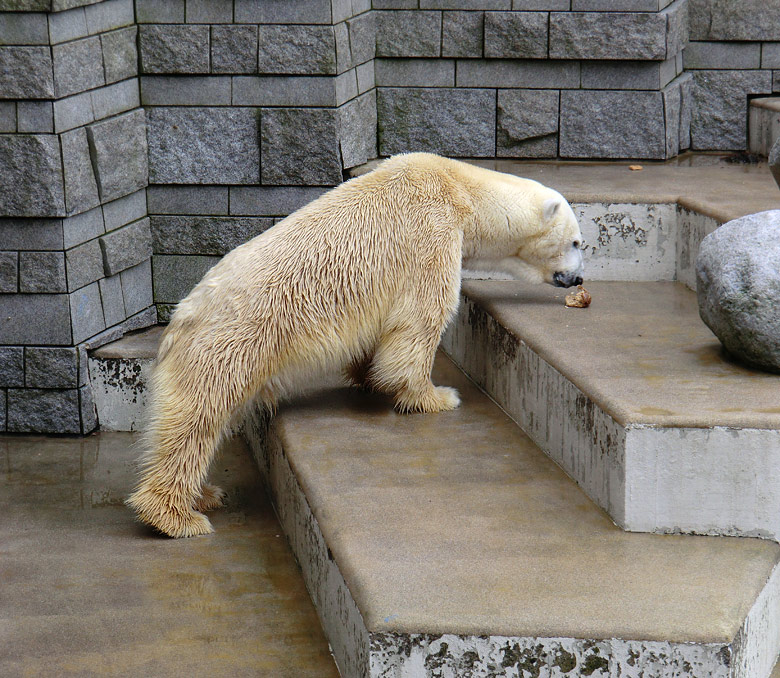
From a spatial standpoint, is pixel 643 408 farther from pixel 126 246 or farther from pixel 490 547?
pixel 126 246

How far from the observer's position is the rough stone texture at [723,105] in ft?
18.8

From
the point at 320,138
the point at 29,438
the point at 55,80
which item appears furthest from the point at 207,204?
the point at 29,438

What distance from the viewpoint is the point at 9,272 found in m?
4.29

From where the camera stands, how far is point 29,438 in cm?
452

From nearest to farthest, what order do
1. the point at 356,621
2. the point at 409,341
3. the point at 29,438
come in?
the point at 356,621 → the point at 409,341 → the point at 29,438

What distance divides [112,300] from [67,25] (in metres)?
1.19

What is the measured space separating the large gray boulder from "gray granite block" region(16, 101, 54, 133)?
2.55 meters

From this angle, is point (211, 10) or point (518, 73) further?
point (518, 73)

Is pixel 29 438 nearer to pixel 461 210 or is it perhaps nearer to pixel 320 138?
pixel 320 138

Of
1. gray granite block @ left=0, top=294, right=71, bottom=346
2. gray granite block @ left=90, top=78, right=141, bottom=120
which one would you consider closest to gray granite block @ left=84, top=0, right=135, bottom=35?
gray granite block @ left=90, top=78, right=141, bottom=120

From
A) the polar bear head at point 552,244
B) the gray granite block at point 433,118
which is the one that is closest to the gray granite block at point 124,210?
the gray granite block at point 433,118

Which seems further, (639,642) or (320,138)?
(320,138)

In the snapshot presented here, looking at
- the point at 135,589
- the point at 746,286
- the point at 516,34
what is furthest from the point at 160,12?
the point at 746,286

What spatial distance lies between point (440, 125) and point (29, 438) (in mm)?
2575
